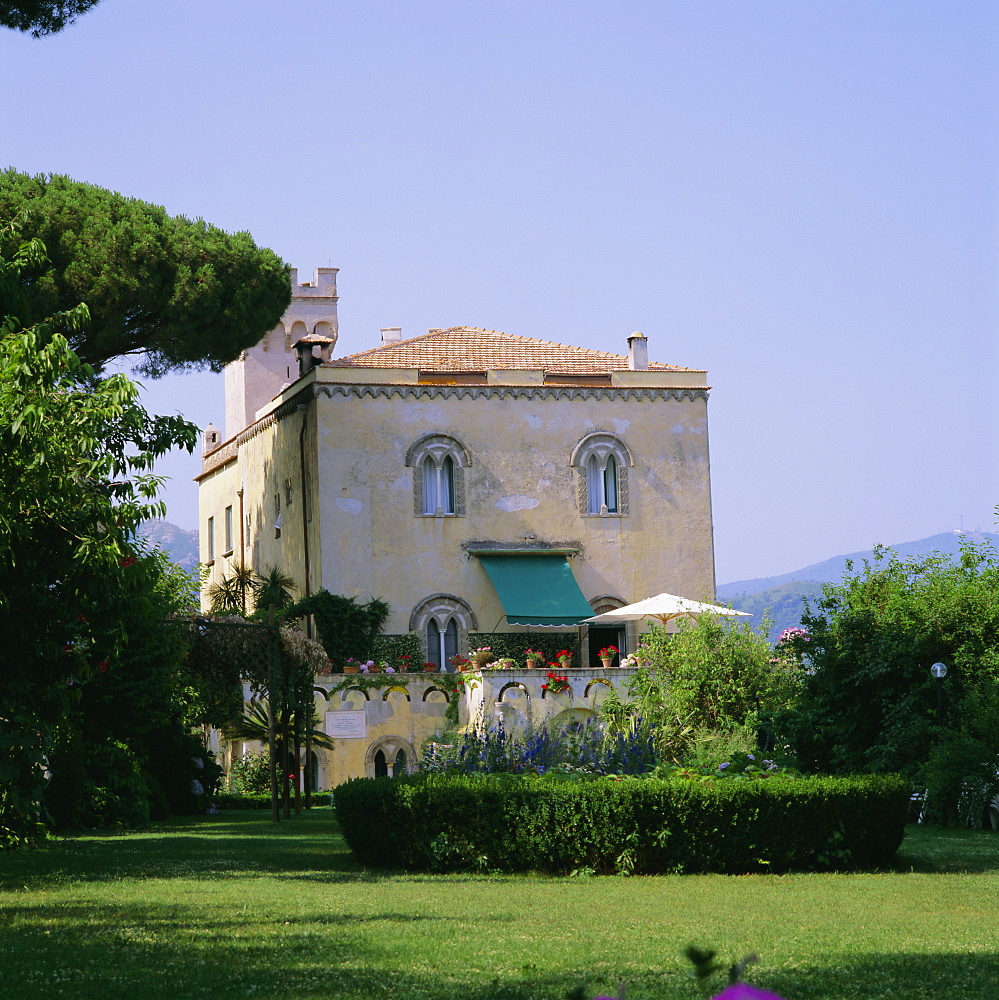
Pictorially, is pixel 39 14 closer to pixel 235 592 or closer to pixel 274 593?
pixel 274 593

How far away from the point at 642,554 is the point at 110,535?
26814 mm

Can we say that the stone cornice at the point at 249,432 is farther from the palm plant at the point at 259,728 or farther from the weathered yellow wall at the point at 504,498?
the palm plant at the point at 259,728

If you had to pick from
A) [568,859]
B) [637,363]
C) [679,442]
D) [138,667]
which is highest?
[637,363]

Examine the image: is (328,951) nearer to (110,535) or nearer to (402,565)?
(110,535)

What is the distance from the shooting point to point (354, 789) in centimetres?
1496

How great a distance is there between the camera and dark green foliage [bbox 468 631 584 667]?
35406 millimetres

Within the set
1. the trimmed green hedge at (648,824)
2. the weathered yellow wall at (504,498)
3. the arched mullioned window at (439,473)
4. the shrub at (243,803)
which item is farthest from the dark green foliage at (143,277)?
Answer: the trimmed green hedge at (648,824)

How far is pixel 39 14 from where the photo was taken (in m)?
11.6

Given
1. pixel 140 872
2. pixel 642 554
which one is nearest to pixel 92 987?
pixel 140 872

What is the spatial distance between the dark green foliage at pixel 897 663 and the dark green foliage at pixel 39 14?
1506 cm

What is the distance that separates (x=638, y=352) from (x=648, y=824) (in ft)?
87.5

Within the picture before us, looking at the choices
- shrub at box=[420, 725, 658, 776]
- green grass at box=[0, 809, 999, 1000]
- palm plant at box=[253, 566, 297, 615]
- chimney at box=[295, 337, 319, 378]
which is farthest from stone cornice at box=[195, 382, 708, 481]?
green grass at box=[0, 809, 999, 1000]

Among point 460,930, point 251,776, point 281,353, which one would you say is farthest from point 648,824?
point 281,353

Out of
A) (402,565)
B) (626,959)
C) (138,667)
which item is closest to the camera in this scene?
(626,959)
